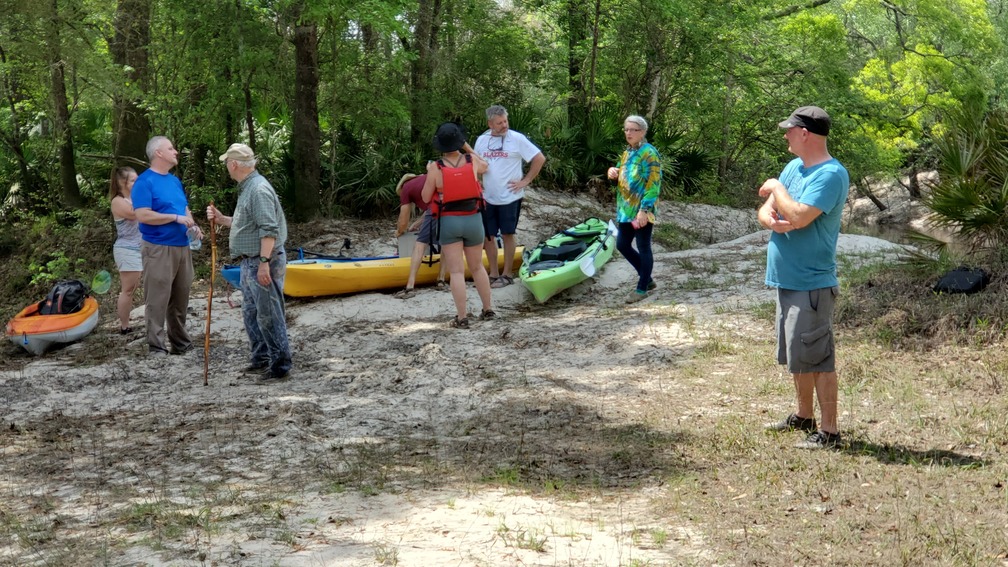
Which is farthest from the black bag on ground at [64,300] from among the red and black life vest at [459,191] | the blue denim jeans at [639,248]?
the blue denim jeans at [639,248]

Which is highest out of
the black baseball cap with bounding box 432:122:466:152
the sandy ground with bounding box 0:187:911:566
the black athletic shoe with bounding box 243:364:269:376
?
the black baseball cap with bounding box 432:122:466:152

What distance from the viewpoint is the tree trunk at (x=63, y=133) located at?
1470cm

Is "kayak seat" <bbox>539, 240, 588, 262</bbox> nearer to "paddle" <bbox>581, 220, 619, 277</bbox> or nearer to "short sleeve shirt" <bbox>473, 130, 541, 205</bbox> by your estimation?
"paddle" <bbox>581, 220, 619, 277</bbox>

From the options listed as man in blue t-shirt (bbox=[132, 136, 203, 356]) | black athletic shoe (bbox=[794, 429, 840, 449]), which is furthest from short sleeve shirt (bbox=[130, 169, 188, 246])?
black athletic shoe (bbox=[794, 429, 840, 449])

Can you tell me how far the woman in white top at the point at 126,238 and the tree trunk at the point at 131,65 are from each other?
428cm

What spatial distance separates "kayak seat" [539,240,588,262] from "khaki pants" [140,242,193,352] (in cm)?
420

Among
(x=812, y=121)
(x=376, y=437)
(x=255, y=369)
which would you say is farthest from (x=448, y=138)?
(x=812, y=121)

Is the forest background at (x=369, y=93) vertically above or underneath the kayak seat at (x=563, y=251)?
above

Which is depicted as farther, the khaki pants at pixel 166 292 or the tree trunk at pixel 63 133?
the tree trunk at pixel 63 133

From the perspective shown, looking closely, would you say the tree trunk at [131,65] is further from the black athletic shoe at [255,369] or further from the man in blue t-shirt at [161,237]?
the black athletic shoe at [255,369]

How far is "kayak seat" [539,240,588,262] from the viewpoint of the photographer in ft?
38.4

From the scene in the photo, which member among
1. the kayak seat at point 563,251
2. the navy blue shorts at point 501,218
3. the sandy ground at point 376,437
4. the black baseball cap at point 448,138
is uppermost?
the black baseball cap at point 448,138

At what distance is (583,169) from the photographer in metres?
17.5

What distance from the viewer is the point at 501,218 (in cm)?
1107
